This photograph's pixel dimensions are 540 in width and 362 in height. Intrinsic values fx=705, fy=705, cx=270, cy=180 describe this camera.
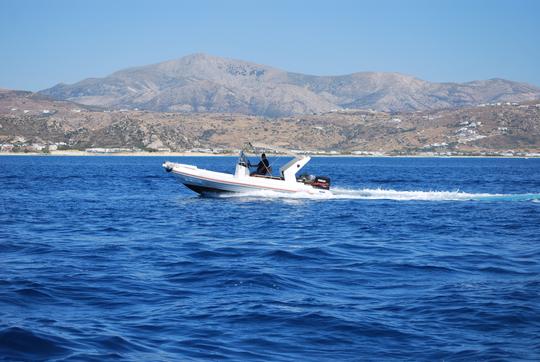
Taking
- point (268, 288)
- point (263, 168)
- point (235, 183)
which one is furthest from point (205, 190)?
point (268, 288)

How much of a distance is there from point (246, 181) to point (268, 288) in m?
22.6

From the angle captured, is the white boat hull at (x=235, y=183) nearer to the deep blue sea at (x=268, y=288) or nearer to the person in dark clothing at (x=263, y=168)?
the person in dark clothing at (x=263, y=168)

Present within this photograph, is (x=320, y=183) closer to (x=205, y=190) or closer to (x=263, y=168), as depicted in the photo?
(x=263, y=168)

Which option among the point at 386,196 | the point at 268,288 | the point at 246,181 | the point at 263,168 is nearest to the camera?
the point at 268,288

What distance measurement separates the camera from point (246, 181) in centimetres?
3703

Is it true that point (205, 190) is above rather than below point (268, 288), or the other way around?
above

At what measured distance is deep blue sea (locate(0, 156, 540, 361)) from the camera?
34.8 ft

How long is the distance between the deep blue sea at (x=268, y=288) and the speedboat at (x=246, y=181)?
340 inches

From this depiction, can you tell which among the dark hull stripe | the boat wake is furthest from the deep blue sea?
the dark hull stripe

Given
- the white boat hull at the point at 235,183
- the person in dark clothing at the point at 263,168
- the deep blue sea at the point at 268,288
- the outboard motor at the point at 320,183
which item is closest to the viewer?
the deep blue sea at the point at 268,288

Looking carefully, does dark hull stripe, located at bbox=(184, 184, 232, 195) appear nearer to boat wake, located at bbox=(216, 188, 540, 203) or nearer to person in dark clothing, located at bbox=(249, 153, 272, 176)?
boat wake, located at bbox=(216, 188, 540, 203)

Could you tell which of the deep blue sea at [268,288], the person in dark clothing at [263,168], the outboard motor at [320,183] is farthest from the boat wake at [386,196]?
the deep blue sea at [268,288]

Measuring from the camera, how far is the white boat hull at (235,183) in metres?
37.1

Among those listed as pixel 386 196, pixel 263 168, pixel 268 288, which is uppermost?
pixel 263 168
